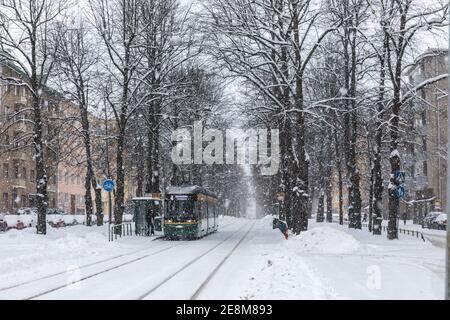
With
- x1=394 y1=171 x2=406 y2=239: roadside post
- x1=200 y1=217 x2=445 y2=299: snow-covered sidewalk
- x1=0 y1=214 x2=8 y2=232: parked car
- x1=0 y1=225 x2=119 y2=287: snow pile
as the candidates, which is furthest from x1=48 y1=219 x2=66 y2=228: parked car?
x1=394 y1=171 x2=406 y2=239: roadside post

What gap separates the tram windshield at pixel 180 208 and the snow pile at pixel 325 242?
973 cm

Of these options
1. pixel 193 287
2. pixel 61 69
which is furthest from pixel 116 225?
pixel 193 287

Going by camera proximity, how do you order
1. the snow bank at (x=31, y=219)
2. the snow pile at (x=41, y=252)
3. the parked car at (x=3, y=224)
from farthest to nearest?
the snow bank at (x=31, y=219) → the parked car at (x=3, y=224) → the snow pile at (x=41, y=252)

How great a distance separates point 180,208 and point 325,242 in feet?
40.9

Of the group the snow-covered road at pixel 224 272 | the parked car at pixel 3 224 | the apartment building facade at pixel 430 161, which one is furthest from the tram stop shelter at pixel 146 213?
the apartment building facade at pixel 430 161

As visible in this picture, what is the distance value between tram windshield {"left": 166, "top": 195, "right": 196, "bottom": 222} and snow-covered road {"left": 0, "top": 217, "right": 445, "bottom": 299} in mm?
7848

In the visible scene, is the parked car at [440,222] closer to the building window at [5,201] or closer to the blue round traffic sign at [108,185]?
the blue round traffic sign at [108,185]

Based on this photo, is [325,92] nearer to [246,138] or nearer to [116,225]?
[246,138]

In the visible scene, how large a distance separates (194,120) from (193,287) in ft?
114

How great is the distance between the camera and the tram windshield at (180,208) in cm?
3431

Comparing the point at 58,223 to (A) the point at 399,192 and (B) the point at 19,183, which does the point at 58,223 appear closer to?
(B) the point at 19,183

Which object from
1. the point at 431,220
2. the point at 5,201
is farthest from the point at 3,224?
the point at 431,220

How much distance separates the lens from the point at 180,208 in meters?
34.4
